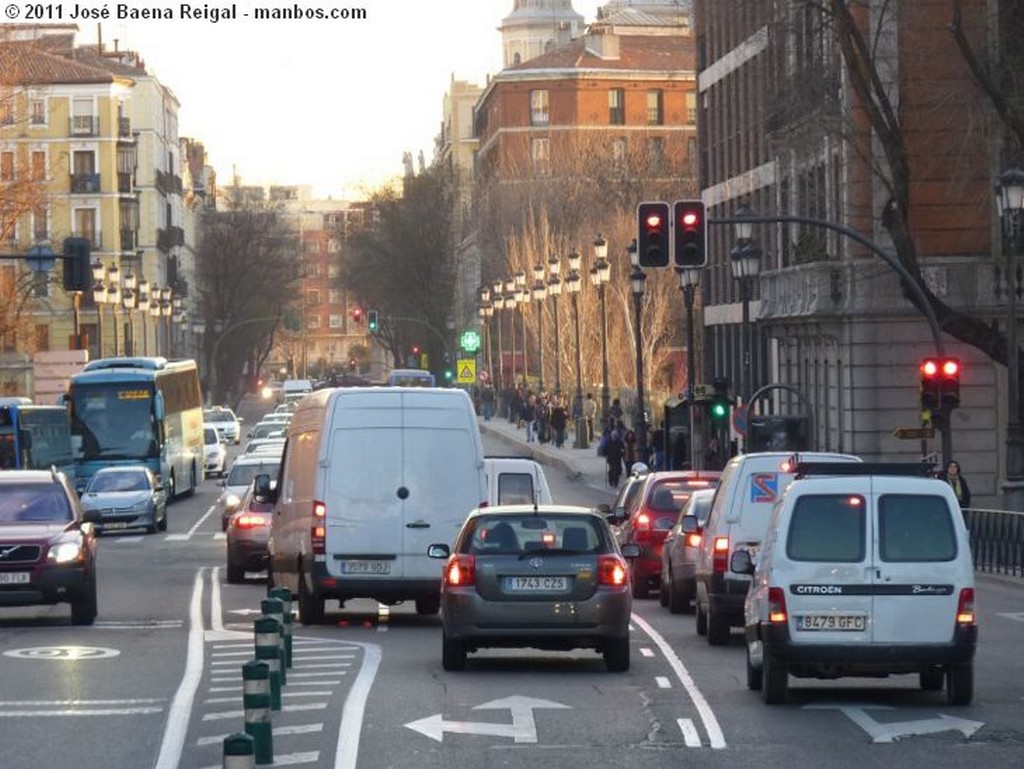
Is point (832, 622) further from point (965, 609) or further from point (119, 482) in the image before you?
point (119, 482)

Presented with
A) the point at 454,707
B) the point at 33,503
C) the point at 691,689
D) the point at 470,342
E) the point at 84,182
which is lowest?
the point at 691,689

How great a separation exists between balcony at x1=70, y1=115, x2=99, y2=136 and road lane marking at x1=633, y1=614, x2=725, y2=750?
11324cm

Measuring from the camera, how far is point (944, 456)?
1563 inches

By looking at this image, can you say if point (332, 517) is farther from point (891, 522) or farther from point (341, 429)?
point (891, 522)

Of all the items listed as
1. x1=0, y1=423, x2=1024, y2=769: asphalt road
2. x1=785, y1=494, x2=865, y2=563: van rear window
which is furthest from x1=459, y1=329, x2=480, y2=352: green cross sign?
x1=785, y1=494, x2=865, y2=563: van rear window

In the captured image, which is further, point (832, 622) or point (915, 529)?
point (915, 529)

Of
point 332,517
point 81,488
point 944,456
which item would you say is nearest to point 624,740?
point 332,517

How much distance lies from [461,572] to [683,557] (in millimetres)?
8308

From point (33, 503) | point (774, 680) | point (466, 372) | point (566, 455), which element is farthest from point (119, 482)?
point (466, 372)

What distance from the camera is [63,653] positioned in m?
22.7

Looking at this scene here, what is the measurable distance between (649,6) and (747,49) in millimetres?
100698

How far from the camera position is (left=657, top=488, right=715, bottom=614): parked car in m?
27.7

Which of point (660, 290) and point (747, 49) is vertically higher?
point (747, 49)

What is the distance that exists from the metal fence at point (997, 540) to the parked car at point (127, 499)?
2084 cm
